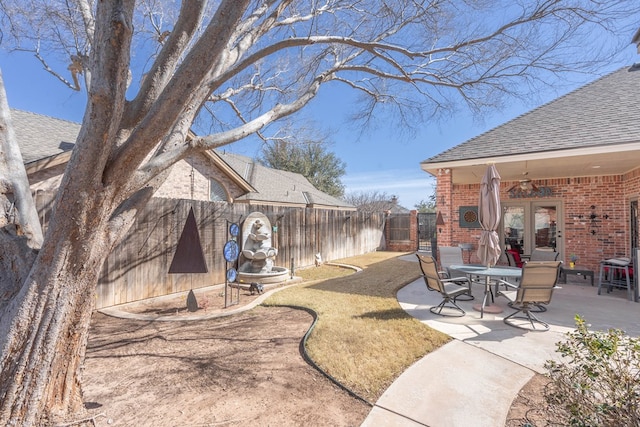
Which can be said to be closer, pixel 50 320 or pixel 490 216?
pixel 50 320

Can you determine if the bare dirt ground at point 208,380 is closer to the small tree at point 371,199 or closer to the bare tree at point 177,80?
the bare tree at point 177,80

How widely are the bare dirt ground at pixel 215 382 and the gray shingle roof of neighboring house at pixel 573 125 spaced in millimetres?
5857

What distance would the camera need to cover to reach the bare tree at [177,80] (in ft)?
7.02

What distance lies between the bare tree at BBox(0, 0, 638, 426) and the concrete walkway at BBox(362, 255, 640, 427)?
2.65 m

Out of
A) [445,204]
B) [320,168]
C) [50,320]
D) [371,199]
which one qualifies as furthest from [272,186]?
[371,199]

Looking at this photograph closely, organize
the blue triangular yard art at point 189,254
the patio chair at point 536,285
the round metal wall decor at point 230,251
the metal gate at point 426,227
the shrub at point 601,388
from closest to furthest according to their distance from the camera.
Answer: the shrub at point 601,388 < the patio chair at point 536,285 < the blue triangular yard art at point 189,254 < the round metal wall decor at point 230,251 < the metal gate at point 426,227

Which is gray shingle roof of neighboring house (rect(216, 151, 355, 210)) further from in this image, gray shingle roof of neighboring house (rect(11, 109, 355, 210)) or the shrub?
the shrub

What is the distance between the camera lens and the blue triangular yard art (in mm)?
5707

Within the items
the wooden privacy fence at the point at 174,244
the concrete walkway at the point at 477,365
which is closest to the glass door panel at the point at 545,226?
the concrete walkway at the point at 477,365

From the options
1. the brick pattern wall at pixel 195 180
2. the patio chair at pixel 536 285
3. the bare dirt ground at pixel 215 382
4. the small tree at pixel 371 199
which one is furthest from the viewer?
the small tree at pixel 371 199

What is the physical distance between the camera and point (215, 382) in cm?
320

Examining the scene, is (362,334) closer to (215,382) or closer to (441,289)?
(441,289)

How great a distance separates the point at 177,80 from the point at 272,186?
16.9m

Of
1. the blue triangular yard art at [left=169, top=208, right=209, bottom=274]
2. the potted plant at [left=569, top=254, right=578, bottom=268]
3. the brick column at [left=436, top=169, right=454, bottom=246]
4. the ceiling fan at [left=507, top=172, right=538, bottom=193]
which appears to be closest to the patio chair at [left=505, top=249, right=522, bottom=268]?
the potted plant at [left=569, top=254, right=578, bottom=268]
